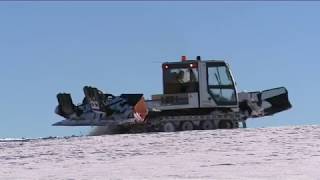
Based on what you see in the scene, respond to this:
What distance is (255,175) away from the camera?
11.1 metres

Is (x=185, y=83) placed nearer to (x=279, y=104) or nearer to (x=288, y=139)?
(x=279, y=104)

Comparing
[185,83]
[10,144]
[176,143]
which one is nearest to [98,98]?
[185,83]

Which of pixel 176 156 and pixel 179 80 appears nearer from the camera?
pixel 176 156

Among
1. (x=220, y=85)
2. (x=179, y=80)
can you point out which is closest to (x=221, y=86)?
(x=220, y=85)

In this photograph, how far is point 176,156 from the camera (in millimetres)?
14367

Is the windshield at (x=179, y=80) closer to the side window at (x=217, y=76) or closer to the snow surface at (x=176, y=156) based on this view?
the side window at (x=217, y=76)

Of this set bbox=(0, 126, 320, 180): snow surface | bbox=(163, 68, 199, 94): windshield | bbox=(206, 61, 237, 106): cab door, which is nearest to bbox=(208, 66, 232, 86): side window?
bbox=(206, 61, 237, 106): cab door

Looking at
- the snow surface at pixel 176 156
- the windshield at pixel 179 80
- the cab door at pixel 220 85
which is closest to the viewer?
the snow surface at pixel 176 156

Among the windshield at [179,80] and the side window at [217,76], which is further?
the windshield at [179,80]

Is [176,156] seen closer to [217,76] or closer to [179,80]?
[217,76]

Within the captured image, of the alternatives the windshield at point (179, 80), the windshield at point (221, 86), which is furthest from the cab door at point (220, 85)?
the windshield at point (179, 80)

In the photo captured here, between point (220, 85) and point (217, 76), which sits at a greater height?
point (217, 76)

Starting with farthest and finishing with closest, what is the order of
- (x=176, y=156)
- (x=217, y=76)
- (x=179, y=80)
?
(x=179, y=80) < (x=217, y=76) < (x=176, y=156)

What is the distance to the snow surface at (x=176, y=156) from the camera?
11.8 metres
